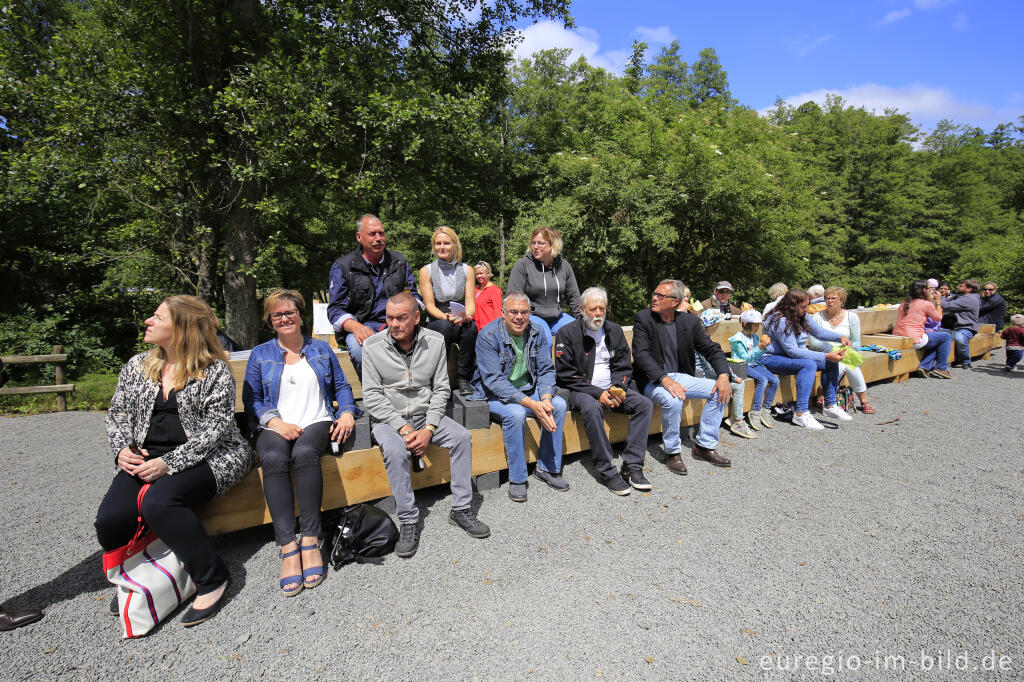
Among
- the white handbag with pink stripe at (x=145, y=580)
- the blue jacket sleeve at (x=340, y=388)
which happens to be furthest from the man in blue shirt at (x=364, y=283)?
the white handbag with pink stripe at (x=145, y=580)

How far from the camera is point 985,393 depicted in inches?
275

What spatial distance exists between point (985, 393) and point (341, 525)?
8.66m

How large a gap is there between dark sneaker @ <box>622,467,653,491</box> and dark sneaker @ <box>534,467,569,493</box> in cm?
52

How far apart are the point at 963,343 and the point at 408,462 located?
10113 mm

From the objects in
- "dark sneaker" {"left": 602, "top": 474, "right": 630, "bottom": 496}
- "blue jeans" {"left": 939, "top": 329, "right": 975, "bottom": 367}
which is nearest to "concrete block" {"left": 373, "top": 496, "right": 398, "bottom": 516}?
"dark sneaker" {"left": 602, "top": 474, "right": 630, "bottom": 496}

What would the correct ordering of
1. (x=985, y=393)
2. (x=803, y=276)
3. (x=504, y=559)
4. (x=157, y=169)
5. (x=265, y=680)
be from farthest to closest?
1. (x=803, y=276)
2. (x=157, y=169)
3. (x=985, y=393)
4. (x=504, y=559)
5. (x=265, y=680)

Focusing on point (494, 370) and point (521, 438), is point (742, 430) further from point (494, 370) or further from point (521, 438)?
point (494, 370)

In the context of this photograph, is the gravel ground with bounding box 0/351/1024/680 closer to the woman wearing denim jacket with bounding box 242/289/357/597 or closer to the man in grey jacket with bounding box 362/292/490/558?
the woman wearing denim jacket with bounding box 242/289/357/597

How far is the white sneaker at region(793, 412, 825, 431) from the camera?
5.48 meters

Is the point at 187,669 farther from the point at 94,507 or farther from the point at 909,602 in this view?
the point at 909,602

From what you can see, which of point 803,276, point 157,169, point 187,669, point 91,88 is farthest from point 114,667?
point 803,276

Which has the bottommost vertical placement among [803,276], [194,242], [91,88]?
[803,276]

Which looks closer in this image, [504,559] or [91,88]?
[504,559]

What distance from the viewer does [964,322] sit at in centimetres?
873
